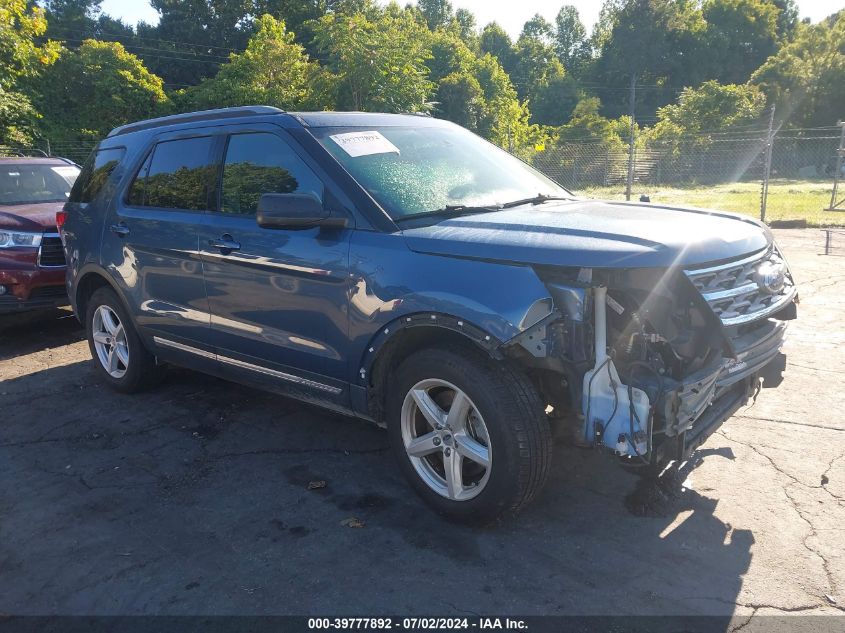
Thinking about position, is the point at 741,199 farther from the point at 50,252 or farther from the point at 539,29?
the point at 539,29

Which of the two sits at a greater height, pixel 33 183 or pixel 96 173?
pixel 96 173

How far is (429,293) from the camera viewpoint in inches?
125

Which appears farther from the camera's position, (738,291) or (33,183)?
(33,183)

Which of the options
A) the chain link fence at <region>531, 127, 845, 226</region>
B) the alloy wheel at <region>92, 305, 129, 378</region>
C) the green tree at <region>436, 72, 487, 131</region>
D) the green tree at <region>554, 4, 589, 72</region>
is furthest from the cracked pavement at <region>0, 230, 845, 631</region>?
the green tree at <region>554, 4, 589, 72</region>

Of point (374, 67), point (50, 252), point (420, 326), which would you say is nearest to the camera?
point (420, 326)

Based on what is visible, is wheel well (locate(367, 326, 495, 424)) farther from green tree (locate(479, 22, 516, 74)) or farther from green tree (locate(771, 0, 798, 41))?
green tree (locate(479, 22, 516, 74))

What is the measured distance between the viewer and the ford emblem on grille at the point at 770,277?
3.28 metres

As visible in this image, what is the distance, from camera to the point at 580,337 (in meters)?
2.86

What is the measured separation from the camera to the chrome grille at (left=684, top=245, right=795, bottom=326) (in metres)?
2.99

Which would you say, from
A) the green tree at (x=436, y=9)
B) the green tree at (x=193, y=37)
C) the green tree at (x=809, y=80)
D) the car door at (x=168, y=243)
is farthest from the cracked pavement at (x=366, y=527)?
the green tree at (x=436, y=9)

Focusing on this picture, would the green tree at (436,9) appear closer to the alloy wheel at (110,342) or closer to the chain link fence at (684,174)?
the chain link fence at (684,174)

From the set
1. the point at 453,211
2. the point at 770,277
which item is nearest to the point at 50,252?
the point at 453,211

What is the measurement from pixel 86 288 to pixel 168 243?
1546mm

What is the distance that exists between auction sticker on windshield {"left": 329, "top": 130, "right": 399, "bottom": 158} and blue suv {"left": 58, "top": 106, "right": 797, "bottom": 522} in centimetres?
1
